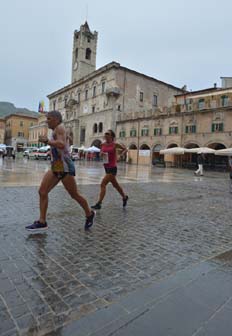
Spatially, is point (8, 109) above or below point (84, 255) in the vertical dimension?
above

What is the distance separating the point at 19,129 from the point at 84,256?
8877 cm

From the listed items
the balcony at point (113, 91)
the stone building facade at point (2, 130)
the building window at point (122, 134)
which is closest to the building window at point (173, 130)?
the building window at point (122, 134)

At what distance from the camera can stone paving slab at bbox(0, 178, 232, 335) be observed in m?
2.02

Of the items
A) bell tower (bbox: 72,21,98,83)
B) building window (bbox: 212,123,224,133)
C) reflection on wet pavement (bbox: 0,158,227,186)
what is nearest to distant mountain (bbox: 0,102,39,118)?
bell tower (bbox: 72,21,98,83)

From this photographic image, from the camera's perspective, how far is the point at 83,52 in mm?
57812

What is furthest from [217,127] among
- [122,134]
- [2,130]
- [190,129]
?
[2,130]

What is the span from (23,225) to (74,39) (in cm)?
6545

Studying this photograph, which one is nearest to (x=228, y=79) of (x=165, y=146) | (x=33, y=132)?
(x=165, y=146)

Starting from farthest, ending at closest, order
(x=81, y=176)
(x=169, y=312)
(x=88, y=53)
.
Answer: (x=88, y=53) < (x=81, y=176) < (x=169, y=312)

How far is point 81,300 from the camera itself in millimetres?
2133

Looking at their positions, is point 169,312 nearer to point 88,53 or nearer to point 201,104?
point 201,104

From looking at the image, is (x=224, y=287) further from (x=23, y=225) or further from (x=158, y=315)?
(x=23, y=225)

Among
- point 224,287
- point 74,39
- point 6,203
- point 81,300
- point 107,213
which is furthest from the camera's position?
point 74,39

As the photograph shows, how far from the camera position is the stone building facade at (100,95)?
148ft
